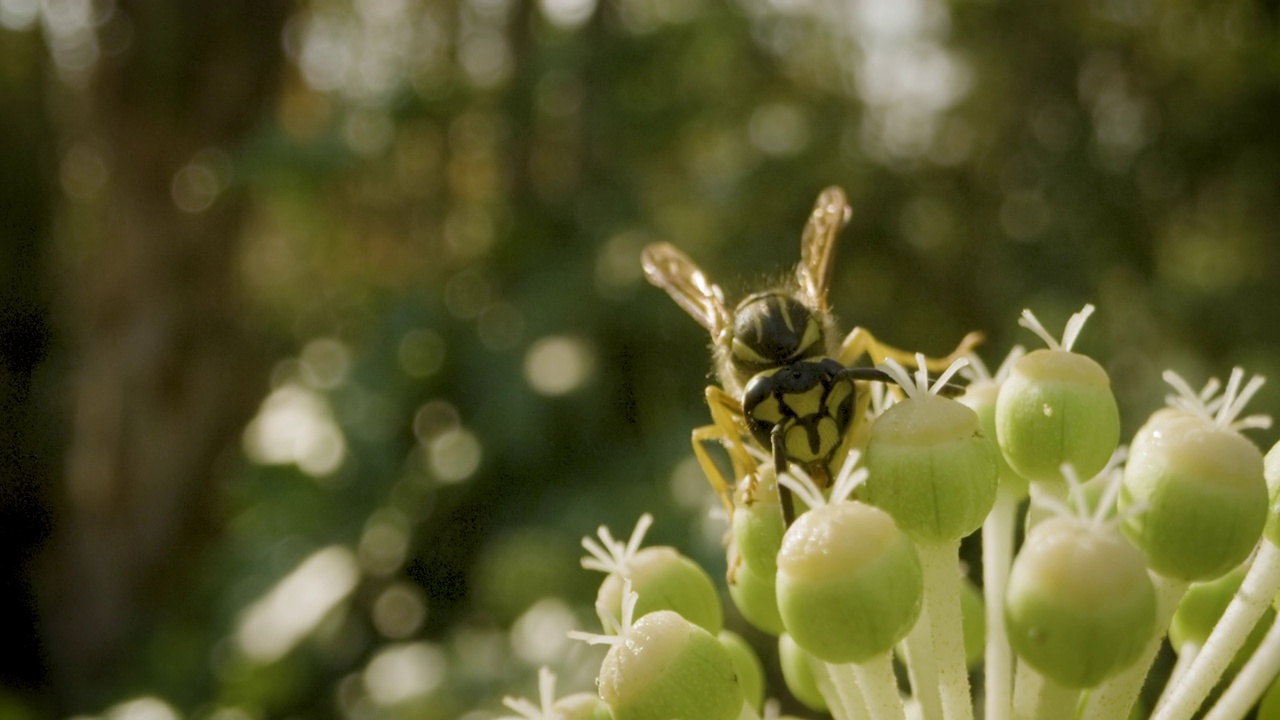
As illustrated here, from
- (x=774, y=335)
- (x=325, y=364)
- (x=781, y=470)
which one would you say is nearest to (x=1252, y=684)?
(x=781, y=470)

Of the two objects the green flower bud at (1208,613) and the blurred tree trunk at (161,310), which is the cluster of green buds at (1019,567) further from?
the blurred tree trunk at (161,310)

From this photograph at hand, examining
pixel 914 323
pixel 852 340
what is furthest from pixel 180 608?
pixel 852 340

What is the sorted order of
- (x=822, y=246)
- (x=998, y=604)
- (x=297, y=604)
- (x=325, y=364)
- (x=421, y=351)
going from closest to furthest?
(x=998, y=604), (x=822, y=246), (x=297, y=604), (x=421, y=351), (x=325, y=364)

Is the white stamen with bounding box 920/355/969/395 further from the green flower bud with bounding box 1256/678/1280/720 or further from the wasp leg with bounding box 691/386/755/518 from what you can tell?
the green flower bud with bounding box 1256/678/1280/720

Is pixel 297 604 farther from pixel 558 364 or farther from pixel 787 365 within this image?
pixel 787 365

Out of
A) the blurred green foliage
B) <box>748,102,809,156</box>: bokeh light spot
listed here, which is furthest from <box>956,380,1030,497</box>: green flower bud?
<box>748,102,809,156</box>: bokeh light spot

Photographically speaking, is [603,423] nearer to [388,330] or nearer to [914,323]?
[388,330]

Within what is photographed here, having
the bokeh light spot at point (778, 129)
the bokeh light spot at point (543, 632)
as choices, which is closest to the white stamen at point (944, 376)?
the bokeh light spot at point (543, 632)
